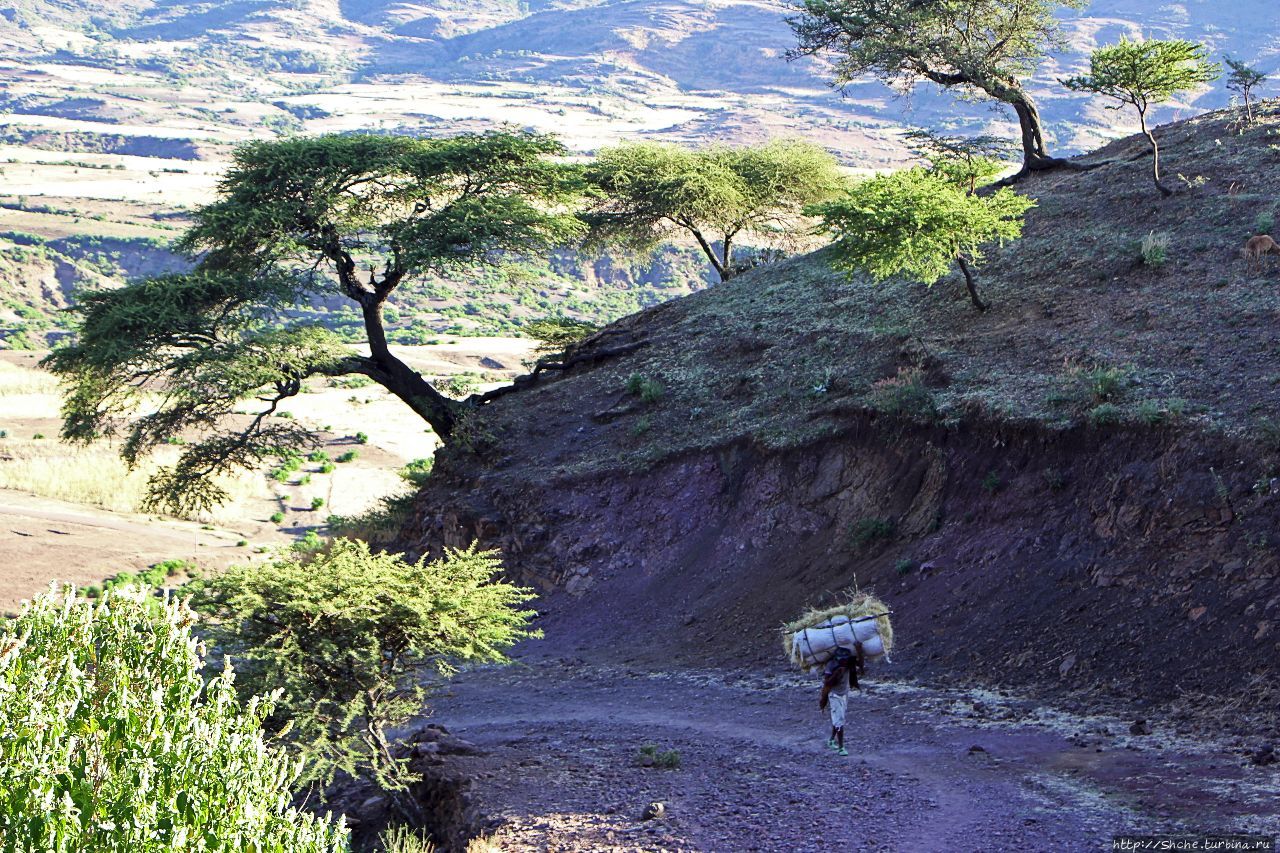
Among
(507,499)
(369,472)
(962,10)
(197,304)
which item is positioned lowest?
(369,472)

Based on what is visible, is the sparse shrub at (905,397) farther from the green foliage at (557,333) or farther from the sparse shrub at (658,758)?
the green foliage at (557,333)

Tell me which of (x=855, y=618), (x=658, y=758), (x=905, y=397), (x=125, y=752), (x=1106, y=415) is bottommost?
(x=658, y=758)

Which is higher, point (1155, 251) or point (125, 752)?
point (1155, 251)

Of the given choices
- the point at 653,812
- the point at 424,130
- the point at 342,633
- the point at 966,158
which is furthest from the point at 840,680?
the point at 424,130

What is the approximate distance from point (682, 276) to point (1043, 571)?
3960 inches

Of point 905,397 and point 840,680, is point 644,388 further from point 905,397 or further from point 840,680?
point 840,680

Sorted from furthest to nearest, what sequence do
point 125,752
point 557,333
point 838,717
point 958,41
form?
point 557,333 < point 958,41 < point 838,717 < point 125,752

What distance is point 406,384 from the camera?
85.9 ft

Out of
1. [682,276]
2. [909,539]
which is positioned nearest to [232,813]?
[909,539]

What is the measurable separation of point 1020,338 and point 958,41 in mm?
11697

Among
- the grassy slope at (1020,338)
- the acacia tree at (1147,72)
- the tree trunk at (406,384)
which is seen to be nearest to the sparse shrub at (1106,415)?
the grassy slope at (1020,338)

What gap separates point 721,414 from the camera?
2234 cm

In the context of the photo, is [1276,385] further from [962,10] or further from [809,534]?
[962,10]

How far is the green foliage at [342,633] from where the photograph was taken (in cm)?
1080
